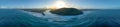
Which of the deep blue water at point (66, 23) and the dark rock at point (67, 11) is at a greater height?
the dark rock at point (67, 11)

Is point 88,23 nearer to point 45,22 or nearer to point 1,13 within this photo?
point 45,22

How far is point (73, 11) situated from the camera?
1.59 m

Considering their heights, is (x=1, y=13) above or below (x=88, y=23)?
above

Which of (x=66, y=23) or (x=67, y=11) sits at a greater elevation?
(x=67, y=11)

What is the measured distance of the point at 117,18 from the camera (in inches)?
63.9

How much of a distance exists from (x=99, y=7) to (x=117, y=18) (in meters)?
0.20

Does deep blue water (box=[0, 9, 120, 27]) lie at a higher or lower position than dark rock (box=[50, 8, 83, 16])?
lower

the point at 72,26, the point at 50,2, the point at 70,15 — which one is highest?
the point at 50,2

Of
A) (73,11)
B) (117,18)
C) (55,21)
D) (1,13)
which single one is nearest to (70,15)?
(73,11)

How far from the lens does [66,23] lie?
161cm

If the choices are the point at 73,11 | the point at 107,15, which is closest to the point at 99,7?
the point at 107,15

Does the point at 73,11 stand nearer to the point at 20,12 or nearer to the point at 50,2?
the point at 50,2

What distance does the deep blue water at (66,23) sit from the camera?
159 cm

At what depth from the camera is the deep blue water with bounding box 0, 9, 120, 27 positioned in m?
1.59
